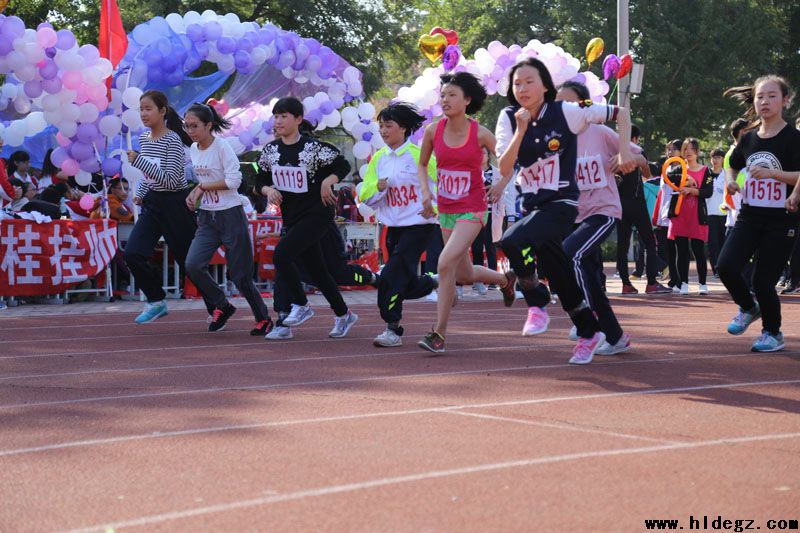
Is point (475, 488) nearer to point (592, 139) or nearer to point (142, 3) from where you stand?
point (592, 139)

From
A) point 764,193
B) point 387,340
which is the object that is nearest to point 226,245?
point 387,340

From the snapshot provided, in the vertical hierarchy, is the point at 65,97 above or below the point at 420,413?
above

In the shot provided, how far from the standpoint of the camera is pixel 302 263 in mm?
10414

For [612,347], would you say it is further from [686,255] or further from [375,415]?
[686,255]

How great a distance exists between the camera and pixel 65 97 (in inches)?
614

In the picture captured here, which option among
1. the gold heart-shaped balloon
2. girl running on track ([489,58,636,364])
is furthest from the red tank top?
the gold heart-shaped balloon

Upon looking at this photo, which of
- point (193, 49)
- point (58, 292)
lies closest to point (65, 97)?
point (58, 292)

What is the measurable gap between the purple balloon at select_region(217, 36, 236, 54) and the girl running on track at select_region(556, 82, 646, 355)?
38.8ft

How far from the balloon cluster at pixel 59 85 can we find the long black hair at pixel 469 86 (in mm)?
8143

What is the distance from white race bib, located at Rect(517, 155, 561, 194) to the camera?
7.86 meters

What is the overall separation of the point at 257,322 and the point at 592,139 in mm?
3531

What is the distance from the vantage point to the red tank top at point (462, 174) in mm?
8547

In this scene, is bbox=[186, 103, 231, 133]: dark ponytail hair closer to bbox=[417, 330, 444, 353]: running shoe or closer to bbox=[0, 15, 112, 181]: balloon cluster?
bbox=[417, 330, 444, 353]: running shoe

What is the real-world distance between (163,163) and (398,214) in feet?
7.52
